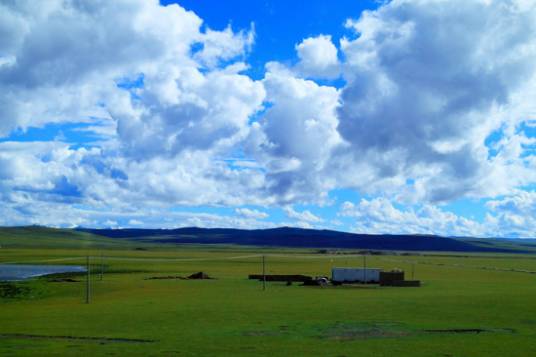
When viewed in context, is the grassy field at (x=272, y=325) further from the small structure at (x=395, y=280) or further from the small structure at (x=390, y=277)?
the small structure at (x=390, y=277)

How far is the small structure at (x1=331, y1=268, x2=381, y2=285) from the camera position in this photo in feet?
175

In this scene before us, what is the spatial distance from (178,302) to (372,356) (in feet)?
61.1

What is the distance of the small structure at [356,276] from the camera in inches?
2099

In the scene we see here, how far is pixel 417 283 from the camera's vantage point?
5094cm

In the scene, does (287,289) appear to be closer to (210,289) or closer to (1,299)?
(210,289)

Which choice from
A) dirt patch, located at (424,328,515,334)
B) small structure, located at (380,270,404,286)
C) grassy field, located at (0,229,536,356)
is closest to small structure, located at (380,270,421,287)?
small structure, located at (380,270,404,286)

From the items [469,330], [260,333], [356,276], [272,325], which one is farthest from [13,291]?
[469,330]

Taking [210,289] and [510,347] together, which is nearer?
[510,347]

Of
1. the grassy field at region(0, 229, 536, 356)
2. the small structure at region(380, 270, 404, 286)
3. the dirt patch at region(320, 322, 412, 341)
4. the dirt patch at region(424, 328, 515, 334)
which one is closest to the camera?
the grassy field at region(0, 229, 536, 356)

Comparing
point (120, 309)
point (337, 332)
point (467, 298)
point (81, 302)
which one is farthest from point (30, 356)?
point (467, 298)

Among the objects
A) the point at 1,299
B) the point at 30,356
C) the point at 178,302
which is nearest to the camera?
the point at 30,356

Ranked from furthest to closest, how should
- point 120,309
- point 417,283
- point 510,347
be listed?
point 417,283, point 120,309, point 510,347

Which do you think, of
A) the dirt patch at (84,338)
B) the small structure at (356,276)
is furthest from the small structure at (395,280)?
the dirt patch at (84,338)

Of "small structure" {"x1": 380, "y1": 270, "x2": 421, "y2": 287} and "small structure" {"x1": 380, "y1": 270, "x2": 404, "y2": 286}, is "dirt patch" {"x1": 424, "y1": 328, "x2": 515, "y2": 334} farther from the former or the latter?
"small structure" {"x1": 380, "y1": 270, "x2": 404, "y2": 286}
